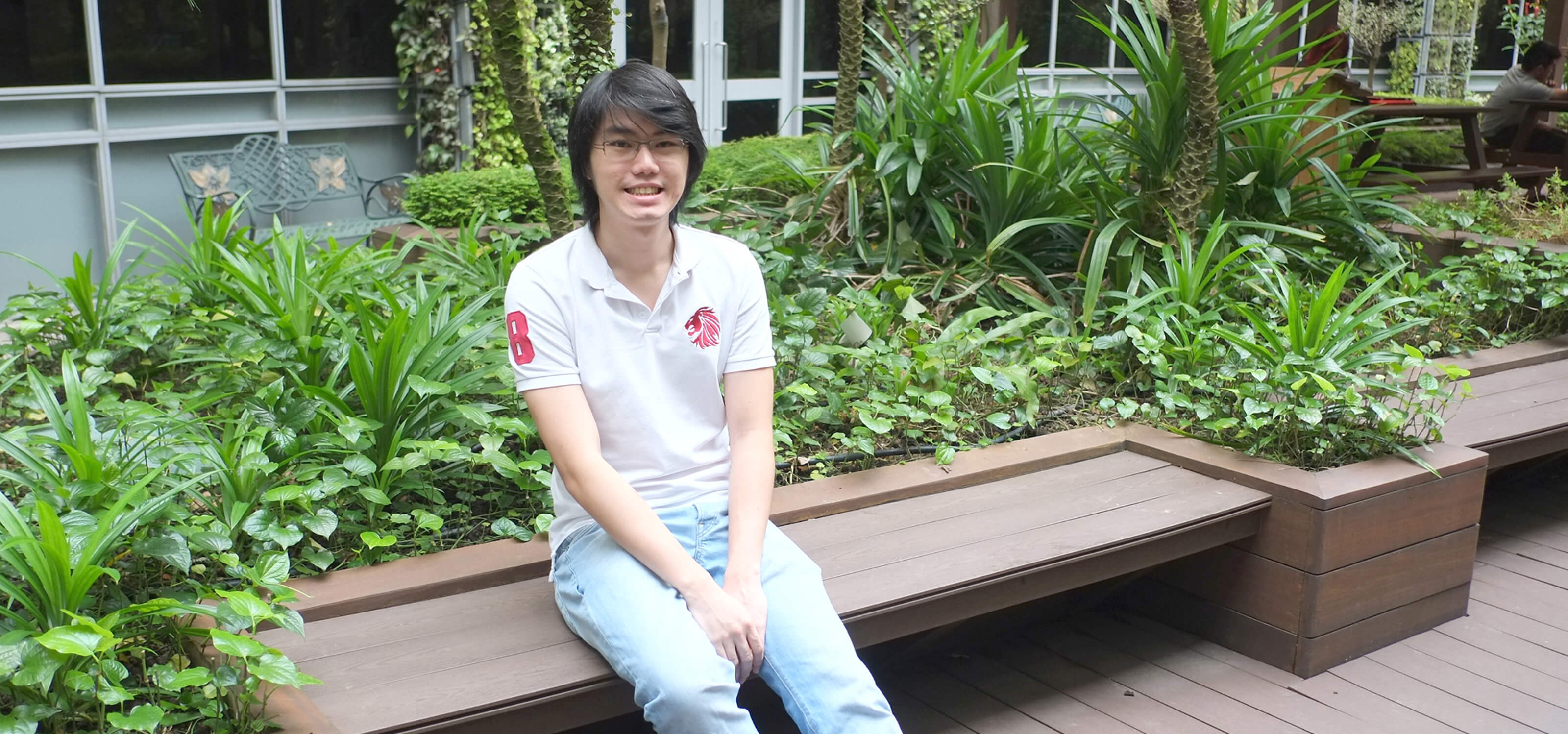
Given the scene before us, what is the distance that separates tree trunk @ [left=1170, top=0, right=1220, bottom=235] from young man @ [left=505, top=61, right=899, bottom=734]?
2.16 m

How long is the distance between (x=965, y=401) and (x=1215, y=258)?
136 centimetres

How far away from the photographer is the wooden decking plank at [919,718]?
8.38 feet

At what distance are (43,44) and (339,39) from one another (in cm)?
154

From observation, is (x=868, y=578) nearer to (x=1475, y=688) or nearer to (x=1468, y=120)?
(x=1475, y=688)

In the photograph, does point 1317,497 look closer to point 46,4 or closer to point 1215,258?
point 1215,258

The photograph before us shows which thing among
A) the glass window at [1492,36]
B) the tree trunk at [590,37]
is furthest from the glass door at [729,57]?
the glass window at [1492,36]

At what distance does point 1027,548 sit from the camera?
2457 mm

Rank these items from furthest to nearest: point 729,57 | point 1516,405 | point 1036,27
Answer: point 1036,27 → point 729,57 → point 1516,405

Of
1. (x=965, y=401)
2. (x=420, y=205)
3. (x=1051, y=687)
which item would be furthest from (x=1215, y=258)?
(x=420, y=205)

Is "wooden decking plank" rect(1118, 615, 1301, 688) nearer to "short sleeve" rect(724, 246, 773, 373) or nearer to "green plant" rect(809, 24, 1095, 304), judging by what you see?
"green plant" rect(809, 24, 1095, 304)

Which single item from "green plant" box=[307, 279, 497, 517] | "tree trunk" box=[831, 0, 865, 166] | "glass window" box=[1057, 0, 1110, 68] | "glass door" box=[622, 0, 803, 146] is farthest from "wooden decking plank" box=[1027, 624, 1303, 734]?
"glass window" box=[1057, 0, 1110, 68]

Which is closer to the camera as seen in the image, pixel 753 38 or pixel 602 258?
pixel 602 258

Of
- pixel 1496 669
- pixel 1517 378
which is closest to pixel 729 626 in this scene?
pixel 1496 669

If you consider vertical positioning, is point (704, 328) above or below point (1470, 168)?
below
